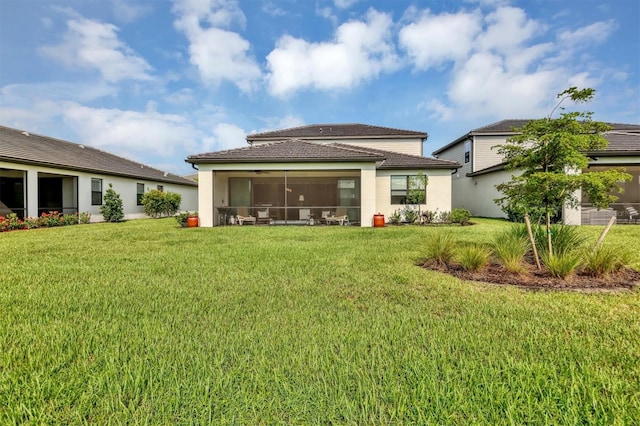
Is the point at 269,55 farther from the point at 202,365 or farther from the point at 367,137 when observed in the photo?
the point at 202,365

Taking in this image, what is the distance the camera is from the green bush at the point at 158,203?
22.1 m

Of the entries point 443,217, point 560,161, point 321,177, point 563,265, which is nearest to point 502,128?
point 443,217

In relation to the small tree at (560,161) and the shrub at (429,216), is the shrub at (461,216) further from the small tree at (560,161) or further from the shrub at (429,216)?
the small tree at (560,161)

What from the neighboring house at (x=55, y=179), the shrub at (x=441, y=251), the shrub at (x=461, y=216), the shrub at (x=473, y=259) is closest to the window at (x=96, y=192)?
the neighboring house at (x=55, y=179)

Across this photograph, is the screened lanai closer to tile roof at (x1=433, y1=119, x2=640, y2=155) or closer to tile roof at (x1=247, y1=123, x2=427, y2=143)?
tile roof at (x1=247, y1=123, x2=427, y2=143)

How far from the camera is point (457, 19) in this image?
42.9 ft

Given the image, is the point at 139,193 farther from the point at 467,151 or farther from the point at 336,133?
the point at 467,151

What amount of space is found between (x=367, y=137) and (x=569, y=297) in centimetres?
1989

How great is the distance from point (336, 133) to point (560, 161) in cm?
1932

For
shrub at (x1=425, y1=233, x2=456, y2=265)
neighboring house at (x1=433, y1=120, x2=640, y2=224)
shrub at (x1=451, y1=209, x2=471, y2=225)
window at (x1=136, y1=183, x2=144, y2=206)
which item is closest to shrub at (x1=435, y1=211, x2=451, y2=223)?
shrub at (x1=451, y1=209, x2=471, y2=225)

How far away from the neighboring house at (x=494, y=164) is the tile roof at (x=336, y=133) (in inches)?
172

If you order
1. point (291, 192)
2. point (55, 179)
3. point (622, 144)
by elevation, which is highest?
point (622, 144)

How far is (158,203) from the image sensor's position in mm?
22672

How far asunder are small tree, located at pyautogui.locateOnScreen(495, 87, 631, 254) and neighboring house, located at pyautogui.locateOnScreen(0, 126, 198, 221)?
19.9 metres
